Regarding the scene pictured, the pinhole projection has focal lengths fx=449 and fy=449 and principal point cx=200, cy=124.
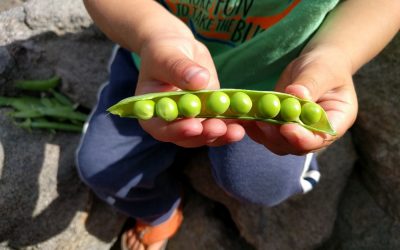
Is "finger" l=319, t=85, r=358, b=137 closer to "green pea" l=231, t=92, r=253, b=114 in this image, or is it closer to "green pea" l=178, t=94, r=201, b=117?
"green pea" l=231, t=92, r=253, b=114

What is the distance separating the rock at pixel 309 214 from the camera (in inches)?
74.4

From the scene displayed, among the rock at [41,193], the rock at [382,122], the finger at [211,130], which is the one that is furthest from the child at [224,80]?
the rock at [382,122]

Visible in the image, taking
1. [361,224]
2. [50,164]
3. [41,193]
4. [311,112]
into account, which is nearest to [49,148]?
[50,164]

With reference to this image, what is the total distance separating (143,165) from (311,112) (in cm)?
94

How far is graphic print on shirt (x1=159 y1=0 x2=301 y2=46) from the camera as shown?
60.0 inches

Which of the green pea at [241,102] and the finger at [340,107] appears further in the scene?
the finger at [340,107]

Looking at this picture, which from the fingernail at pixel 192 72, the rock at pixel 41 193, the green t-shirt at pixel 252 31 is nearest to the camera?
the fingernail at pixel 192 72

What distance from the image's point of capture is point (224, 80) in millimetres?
1654

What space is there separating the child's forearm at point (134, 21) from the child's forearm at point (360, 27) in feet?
1.39

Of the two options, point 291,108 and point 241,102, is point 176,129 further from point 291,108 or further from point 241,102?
point 291,108

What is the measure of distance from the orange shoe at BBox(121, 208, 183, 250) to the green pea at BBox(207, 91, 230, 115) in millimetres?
1133

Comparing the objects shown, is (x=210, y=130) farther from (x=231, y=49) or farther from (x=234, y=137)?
(x=231, y=49)

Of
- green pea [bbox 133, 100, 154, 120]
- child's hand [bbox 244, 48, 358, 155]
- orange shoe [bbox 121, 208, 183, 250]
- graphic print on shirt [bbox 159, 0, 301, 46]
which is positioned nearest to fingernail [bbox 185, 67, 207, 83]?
green pea [bbox 133, 100, 154, 120]

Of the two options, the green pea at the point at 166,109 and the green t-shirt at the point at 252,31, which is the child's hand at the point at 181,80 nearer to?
the green pea at the point at 166,109
